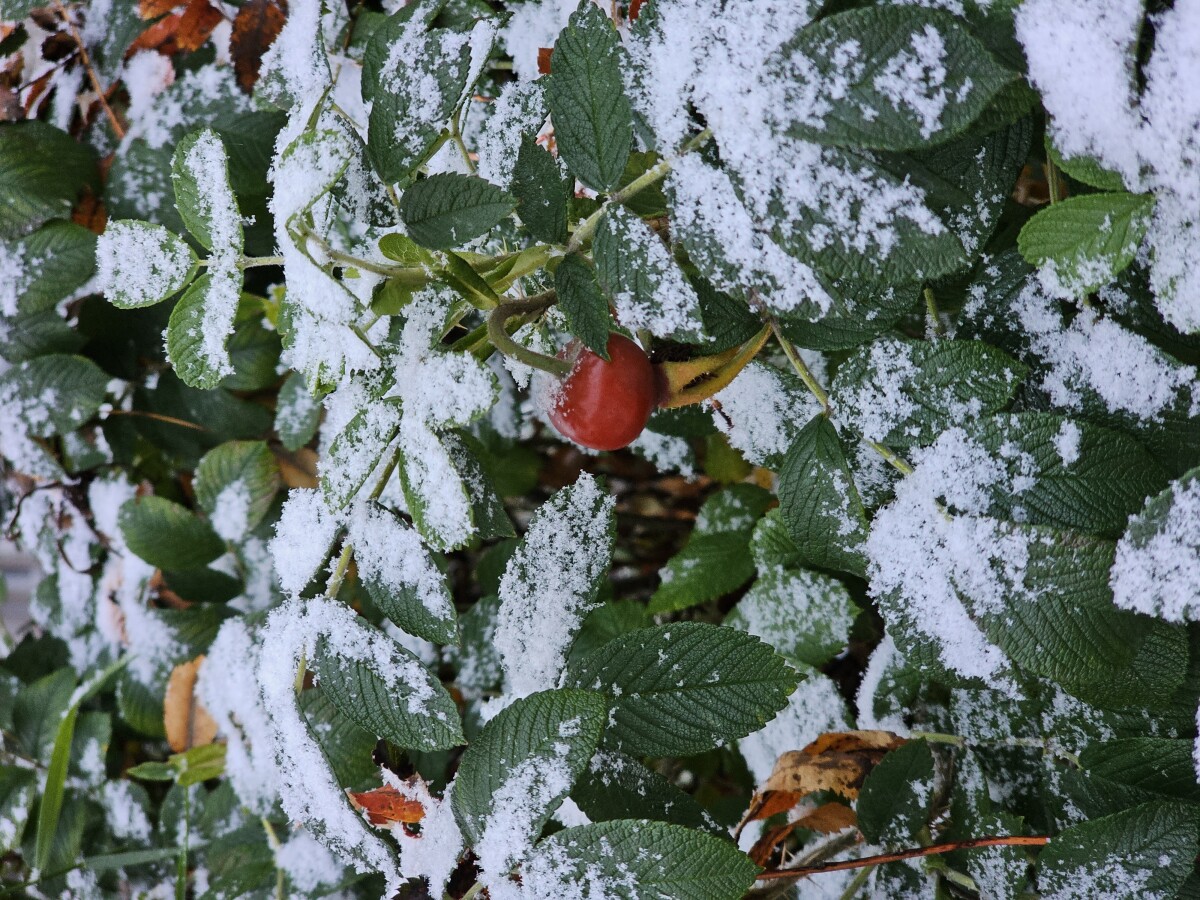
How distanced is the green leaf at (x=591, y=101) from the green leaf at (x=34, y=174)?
2.98 ft

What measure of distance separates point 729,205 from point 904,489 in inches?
10.1

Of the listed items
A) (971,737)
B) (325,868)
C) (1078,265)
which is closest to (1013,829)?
(971,737)

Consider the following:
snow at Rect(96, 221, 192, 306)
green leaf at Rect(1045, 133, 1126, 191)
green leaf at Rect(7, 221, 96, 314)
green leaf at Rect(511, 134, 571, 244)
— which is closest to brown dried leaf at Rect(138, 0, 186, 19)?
green leaf at Rect(7, 221, 96, 314)

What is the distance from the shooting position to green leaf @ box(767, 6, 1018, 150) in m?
0.54

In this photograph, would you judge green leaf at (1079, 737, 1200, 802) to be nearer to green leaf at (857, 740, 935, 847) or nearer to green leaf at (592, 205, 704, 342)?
green leaf at (857, 740, 935, 847)

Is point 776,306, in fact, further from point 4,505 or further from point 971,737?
point 4,505

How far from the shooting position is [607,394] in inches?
27.2

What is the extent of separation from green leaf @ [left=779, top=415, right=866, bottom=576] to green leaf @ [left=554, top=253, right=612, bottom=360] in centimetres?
19

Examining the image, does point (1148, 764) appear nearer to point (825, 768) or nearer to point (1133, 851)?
Result: point (1133, 851)

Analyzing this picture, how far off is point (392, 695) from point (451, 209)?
0.39 meters

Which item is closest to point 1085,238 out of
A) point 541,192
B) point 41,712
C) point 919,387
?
point 919,387

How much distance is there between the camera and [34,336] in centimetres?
133

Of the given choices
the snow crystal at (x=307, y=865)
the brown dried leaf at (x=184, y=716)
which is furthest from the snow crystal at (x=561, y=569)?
the brown dried leaf at (x=184, y=716)

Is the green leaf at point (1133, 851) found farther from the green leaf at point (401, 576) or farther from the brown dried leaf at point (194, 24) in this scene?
the brown dried leaf at point (194, 24)
